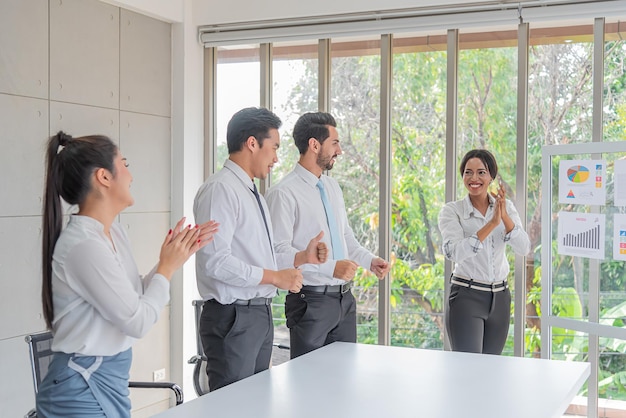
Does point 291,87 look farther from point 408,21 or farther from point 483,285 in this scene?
point 483,285

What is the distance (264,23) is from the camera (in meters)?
5.03

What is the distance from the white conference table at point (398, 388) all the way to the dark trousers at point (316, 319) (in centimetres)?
58

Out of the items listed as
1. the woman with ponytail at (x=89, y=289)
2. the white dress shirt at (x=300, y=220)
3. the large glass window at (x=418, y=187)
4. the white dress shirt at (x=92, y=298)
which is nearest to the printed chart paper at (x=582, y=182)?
the large glass window at (x=418, y=187)

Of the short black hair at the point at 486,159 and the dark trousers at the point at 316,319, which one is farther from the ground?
the short black hair at the point at 486,159

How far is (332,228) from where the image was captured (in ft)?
12.1

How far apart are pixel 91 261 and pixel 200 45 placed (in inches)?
140

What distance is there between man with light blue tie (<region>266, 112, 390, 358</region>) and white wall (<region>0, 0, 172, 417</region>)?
1.36 m

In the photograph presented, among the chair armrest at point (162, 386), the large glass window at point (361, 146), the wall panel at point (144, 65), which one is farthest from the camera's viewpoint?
the large glass window at point (361, 146)

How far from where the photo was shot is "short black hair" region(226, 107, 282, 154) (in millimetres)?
3123

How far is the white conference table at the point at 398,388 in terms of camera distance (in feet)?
6.79

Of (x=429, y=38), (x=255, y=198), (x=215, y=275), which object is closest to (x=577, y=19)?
(x=429, y=38)

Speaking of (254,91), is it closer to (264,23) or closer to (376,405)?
(264,23)

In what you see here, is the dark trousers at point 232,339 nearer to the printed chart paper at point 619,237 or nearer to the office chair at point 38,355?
the office chair at point 38,355

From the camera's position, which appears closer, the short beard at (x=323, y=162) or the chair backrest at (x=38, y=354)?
the chair backrest at (x=38, y=354)
